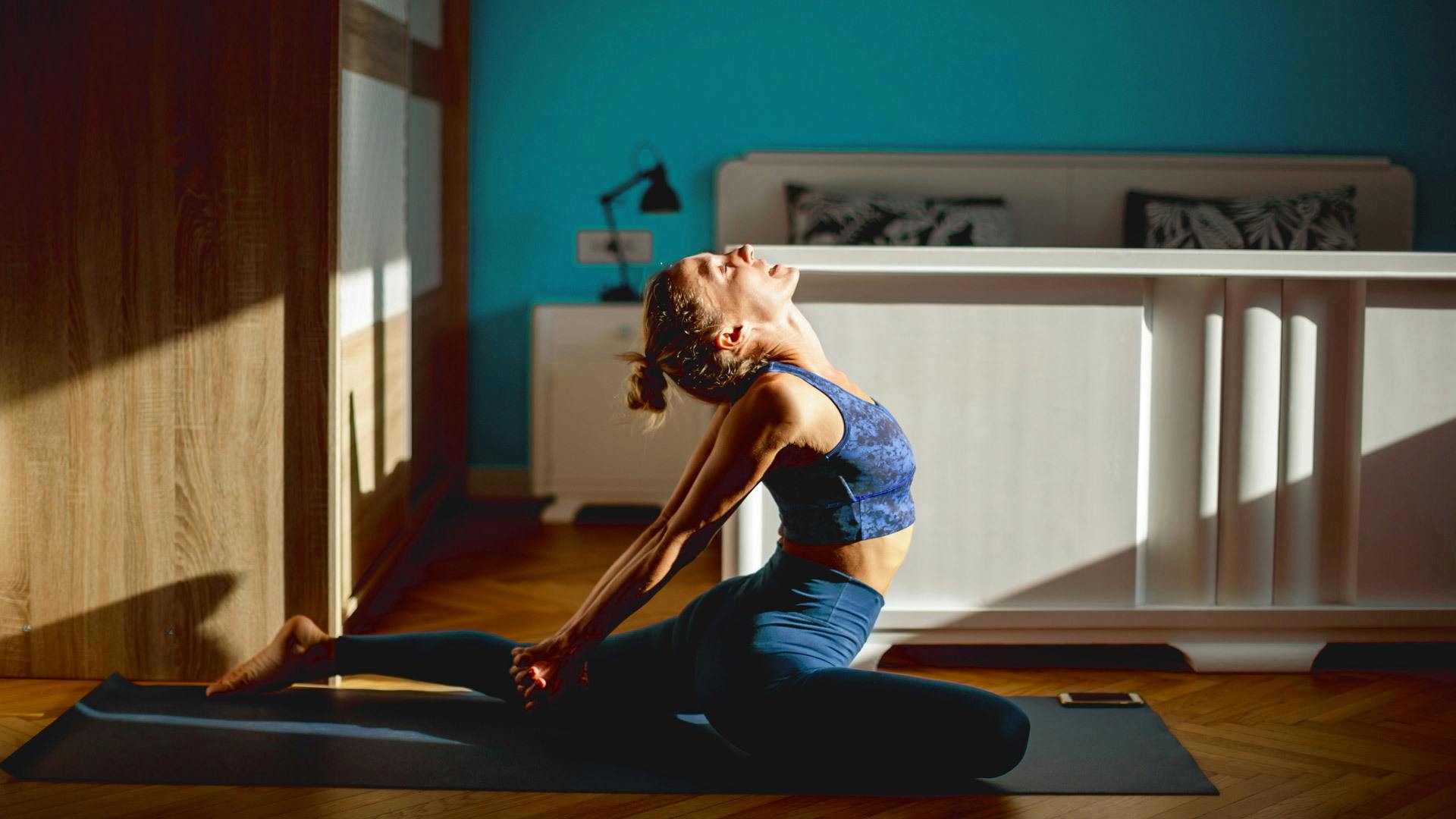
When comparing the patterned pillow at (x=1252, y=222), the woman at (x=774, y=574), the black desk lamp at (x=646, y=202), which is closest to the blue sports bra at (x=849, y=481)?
the woman at (x=774, y=574)

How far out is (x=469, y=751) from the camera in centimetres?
192

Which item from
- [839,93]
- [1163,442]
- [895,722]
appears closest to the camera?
[895,722]

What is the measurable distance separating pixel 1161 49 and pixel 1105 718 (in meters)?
2.84

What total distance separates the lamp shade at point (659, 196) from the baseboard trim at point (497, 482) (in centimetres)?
95

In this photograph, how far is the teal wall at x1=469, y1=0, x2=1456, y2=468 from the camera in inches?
165

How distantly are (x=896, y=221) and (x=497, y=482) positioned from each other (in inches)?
59.6

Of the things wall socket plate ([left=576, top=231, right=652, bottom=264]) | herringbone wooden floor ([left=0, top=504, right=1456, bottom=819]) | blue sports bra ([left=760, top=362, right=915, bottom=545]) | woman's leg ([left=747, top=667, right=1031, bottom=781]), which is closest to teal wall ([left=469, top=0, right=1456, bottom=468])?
wall socket plate ([left=576, top=231, right=652, bottom=264])

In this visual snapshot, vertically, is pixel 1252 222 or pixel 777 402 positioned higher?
pixel 1252 222

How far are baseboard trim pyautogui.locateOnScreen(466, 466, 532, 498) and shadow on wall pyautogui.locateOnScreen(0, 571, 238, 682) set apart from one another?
6.52 ft

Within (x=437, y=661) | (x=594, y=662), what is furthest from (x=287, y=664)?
(x=594, y=662)

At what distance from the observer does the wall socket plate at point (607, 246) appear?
4.22 metres

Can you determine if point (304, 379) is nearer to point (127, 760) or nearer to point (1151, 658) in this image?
point (127, 760)

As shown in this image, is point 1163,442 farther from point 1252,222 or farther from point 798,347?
point 1252,222

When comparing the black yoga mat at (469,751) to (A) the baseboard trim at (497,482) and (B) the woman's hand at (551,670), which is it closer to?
(B) the woman's hand at (551,670)
